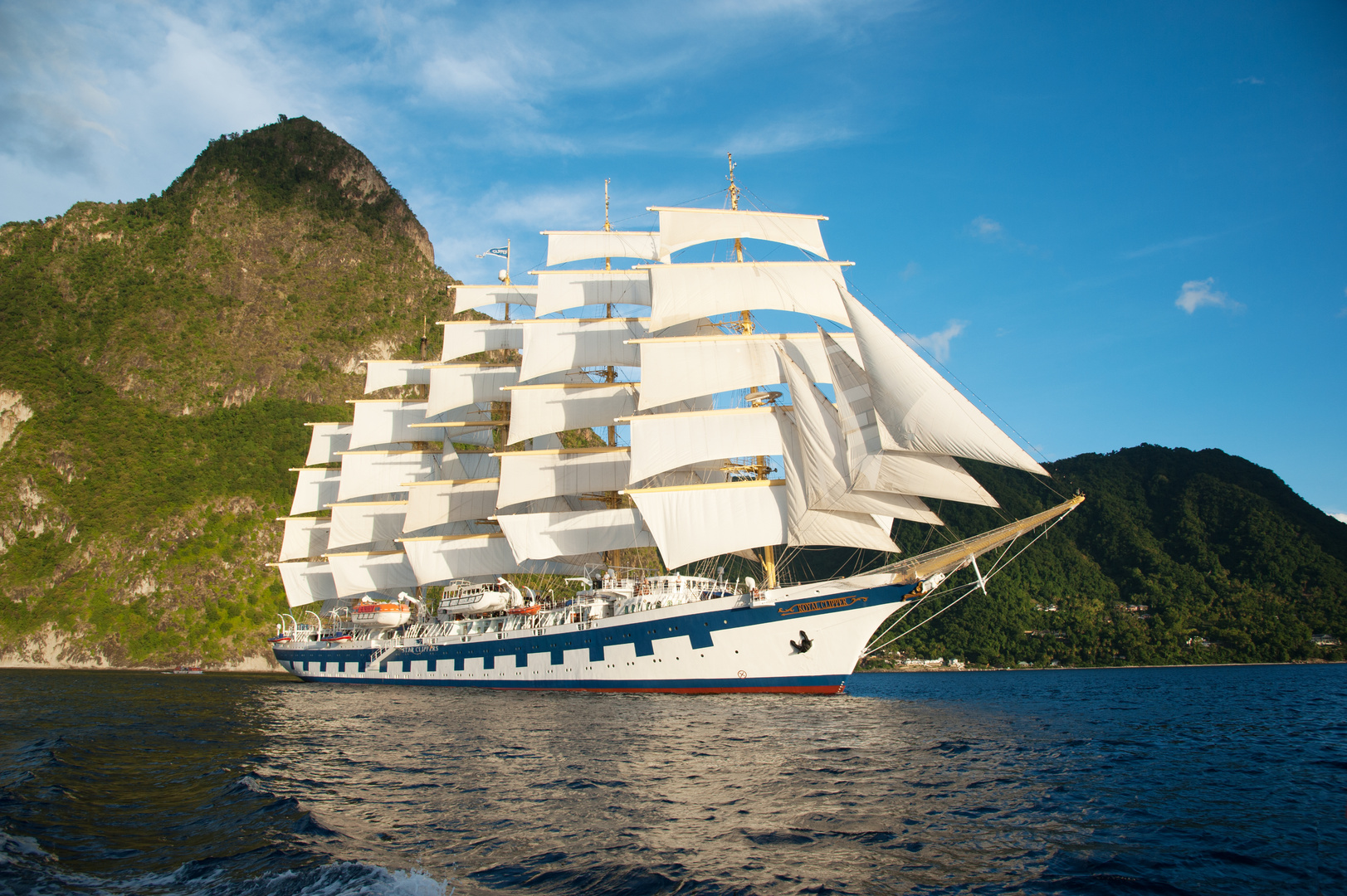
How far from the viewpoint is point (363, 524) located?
54531 millimetres

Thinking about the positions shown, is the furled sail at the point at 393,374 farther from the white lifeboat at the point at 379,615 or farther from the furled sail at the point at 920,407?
the furled sail at the point at 920,407

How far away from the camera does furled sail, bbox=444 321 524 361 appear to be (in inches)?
2109

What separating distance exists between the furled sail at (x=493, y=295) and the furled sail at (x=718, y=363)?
22.1 m

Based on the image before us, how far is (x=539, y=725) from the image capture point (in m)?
22.3

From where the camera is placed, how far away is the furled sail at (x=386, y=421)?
56625 millimetres

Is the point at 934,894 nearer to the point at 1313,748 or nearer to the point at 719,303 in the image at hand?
the point at 1313,748

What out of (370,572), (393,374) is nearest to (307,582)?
(370,572)

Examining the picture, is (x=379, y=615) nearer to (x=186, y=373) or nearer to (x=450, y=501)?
(x=450, y=501)

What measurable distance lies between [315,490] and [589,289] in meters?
29.6

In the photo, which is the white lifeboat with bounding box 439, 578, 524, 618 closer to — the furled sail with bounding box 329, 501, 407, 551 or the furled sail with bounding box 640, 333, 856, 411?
the furled sail with bounding box 329, 501, 407, 551

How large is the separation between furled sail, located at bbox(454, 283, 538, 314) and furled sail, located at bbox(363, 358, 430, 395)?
6.01 metres

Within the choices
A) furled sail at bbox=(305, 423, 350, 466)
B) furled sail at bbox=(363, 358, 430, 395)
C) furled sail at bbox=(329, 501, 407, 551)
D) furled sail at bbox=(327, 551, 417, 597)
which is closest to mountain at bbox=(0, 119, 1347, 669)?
furled sail at bbox=(305, 423, 350, 466)

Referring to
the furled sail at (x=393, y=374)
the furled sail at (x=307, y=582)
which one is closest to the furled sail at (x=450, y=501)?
the furled sail at (x=393, y=374)

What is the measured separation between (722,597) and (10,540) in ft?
239
